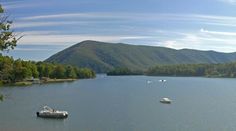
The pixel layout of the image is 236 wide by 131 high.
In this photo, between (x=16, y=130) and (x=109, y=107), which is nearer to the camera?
(x=16, y=130)

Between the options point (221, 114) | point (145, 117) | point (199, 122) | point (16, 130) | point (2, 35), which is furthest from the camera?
point (221, 114)

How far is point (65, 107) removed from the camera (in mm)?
97688

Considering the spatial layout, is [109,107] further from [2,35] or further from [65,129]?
[2,35]

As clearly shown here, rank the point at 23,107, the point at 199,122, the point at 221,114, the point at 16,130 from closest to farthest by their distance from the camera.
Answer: the point at 16,130
the point at 199,122
the point at 221,114
the point at 23,107

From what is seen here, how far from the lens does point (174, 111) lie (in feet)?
303

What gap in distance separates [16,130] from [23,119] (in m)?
13.7

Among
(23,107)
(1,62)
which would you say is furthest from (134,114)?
(1,62)

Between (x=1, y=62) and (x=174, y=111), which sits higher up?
(x=1, y=62)

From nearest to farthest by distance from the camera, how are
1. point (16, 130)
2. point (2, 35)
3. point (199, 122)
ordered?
point (2, 35) < point (16, 130) < point (199, 122)

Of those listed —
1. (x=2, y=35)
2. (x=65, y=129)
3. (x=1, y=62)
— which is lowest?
(x=65, y=129)

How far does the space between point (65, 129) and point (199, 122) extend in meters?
24.2

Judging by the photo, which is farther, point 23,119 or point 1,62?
point 23,119

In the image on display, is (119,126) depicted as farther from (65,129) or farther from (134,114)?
(134,114)

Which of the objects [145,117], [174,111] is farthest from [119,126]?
[174,111]
